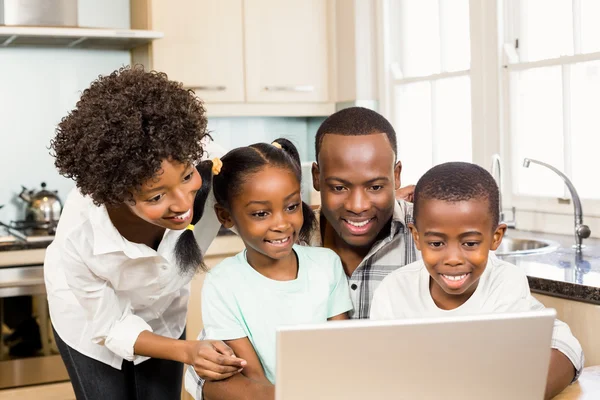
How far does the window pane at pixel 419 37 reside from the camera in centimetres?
329

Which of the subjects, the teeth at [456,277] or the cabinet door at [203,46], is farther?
the cabinet door at [203,46]

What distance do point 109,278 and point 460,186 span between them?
0.79 m

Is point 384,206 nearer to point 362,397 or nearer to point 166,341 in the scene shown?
point 166,341

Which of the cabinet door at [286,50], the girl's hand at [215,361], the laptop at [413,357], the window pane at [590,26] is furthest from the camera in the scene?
the cabinet door at [286,50]

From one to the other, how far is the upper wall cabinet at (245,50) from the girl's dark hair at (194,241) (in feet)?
6.40

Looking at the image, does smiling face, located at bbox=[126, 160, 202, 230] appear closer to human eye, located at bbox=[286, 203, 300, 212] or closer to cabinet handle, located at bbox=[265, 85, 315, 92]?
human eye, located at bbox=[286, 203, 300, 212]

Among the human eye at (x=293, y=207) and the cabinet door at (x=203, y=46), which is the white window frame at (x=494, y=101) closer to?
the cabinet door at (x=203, y=46)

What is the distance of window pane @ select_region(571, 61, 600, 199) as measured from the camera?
251 centimetres

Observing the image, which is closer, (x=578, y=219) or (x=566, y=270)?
(x=566, y=270)

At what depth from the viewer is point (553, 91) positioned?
2.70m

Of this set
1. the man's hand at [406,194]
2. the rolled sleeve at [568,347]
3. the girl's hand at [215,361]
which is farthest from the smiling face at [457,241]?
the man's hand at [406,194]

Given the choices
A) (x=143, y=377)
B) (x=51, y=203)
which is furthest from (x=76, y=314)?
(x=51, y=203)

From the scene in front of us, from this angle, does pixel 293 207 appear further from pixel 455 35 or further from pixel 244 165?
pixel 455 35

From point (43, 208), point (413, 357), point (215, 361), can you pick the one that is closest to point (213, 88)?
point (43, 208)
